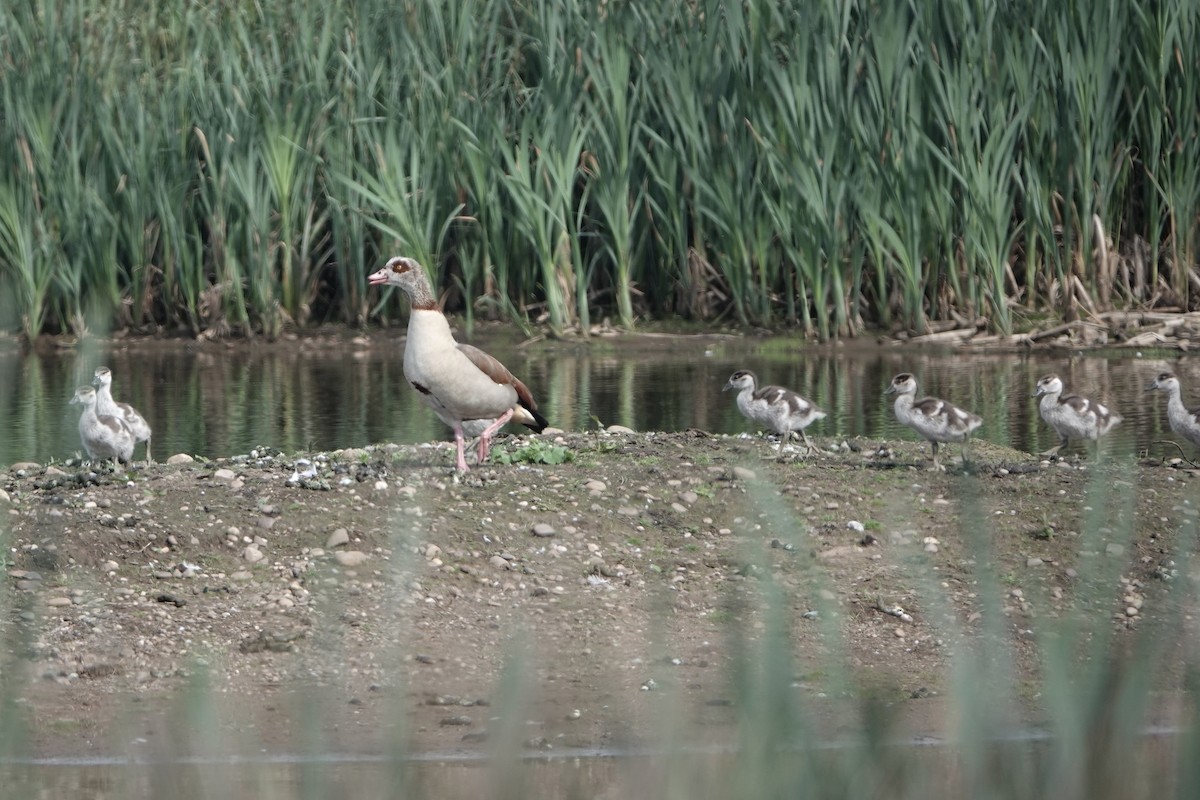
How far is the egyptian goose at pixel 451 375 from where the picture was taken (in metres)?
8.72

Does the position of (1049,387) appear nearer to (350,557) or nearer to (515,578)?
(515,578)

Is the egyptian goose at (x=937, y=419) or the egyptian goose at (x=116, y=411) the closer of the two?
the egyptian goose at (x=937, y=419)

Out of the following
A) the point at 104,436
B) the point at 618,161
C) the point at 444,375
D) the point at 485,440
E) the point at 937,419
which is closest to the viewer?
the point at 444,375

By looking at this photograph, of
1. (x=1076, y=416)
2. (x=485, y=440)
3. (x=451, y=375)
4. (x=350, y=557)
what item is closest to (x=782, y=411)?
(x=1076, y=416)

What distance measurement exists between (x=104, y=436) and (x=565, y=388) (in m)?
5.18

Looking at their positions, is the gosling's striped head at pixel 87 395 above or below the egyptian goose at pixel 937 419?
above

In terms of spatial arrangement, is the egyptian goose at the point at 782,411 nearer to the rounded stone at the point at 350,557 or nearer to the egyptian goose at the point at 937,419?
the egyptian goose at the point at 937,419

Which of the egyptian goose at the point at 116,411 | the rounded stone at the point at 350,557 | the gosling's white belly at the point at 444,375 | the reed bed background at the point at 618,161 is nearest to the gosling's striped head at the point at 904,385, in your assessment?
the gosling's white belly at the point at 444,375

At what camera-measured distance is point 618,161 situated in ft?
52.7

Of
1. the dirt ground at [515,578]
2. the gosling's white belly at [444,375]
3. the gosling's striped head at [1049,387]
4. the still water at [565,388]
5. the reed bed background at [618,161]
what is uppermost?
the reed bed background at [618,161]

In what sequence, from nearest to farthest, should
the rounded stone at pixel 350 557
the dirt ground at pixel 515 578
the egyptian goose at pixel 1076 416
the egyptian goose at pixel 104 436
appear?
the dirt ground at pixel 515 578, the rounded stone at pixel 350 557, the egyptian goose at pixel 104 436, the egyptian goose at pixel 1076 416

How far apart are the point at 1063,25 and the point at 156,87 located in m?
8.24

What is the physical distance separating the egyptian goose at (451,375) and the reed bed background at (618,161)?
650cm

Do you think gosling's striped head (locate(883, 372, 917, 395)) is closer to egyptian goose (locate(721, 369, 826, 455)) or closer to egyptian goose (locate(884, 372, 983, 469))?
egyptian goose (locate(884, 372, 983, 469))
